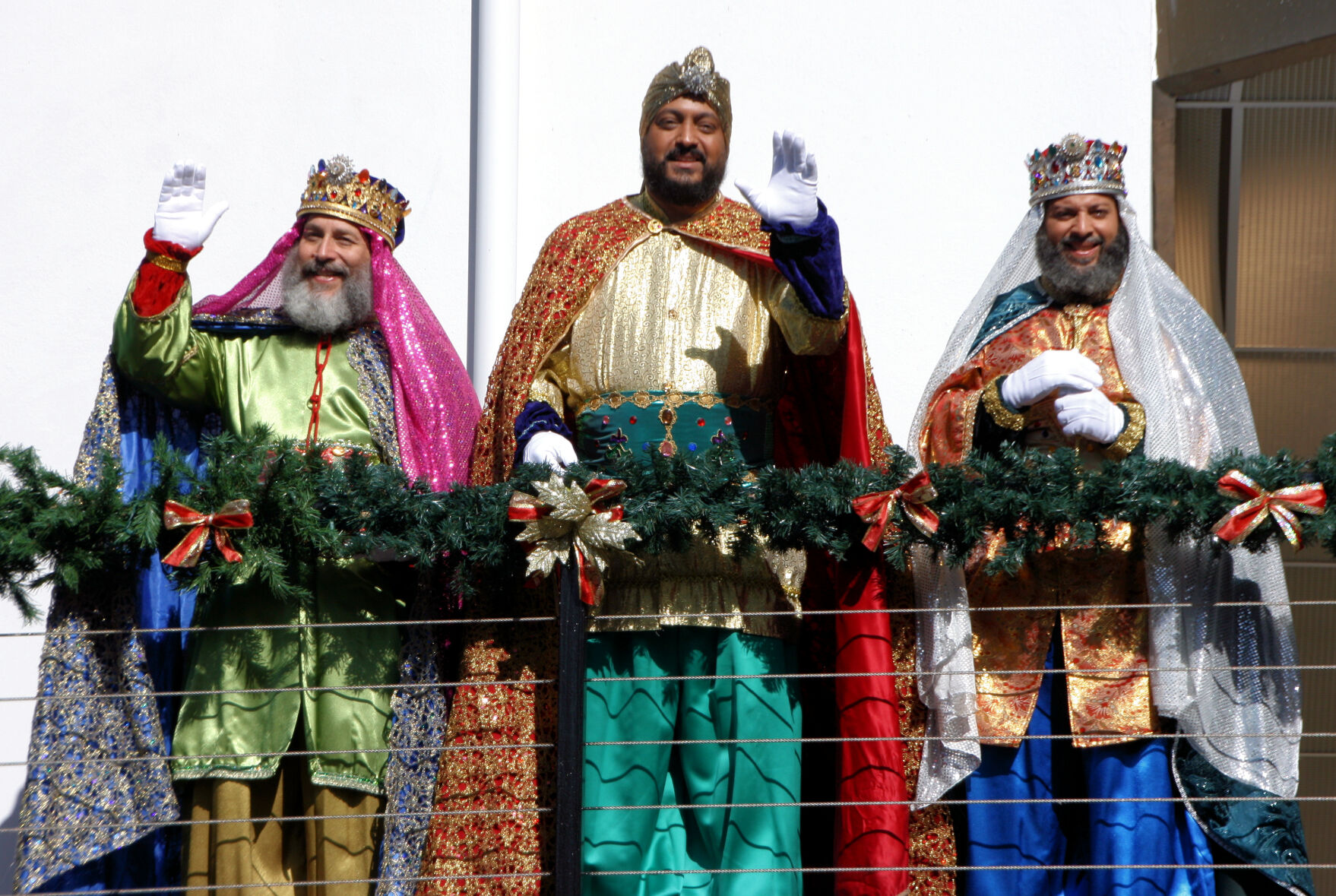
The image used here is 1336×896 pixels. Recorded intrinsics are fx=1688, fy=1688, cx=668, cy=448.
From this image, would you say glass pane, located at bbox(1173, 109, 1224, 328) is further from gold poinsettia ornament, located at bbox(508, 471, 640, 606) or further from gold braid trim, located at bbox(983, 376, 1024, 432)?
gold poinsettia ornament, located at bbox(508, 471, 640, 606)

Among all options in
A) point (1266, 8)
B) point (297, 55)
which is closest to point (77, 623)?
point (297, 55)

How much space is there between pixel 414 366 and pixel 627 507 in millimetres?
1111

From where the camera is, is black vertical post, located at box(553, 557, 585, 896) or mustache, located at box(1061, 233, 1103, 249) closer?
black vertical post, located at box(553, 557, 585, 896)

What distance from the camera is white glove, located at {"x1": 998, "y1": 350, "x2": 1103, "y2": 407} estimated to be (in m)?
4.16

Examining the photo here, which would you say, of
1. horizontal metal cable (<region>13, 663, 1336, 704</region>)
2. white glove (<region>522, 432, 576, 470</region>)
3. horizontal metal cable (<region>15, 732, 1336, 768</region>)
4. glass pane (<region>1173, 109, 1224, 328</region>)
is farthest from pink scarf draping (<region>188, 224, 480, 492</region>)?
glass pane (<region>1173, 109, 1224, 328</region>)

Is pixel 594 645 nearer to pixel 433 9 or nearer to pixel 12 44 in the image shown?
pixel 433 9

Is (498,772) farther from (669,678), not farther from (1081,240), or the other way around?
(1081,240)

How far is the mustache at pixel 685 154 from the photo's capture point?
450cm

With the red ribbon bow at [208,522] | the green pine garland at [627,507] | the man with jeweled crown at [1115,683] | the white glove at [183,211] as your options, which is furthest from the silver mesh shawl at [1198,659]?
the white glove at [183,211]

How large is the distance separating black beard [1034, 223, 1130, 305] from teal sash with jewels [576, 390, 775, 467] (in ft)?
2.91

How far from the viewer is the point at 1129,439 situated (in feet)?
13.8

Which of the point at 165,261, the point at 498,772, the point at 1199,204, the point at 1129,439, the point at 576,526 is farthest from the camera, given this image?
the point at 1199,204

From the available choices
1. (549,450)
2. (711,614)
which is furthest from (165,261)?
(711,614)

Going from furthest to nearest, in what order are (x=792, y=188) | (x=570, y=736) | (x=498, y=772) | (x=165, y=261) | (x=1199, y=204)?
(x=1199, y=204) < (x=165, y=261) < (x=498, y=772) < (x=792, y=188) < (x=570, y=736)
